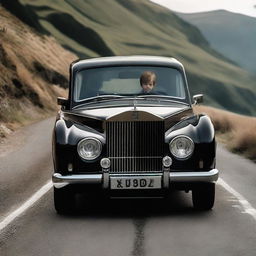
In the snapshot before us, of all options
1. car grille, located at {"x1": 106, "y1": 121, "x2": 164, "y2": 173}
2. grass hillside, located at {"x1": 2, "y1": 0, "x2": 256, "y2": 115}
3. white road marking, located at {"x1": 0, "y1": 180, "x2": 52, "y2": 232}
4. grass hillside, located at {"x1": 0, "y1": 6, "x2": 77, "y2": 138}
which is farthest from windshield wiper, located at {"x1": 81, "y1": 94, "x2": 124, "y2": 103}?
grass hillside, located at {"x1": 2, "y1": 0, "x2": 256, "y2": 115}

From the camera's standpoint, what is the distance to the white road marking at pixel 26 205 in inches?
330

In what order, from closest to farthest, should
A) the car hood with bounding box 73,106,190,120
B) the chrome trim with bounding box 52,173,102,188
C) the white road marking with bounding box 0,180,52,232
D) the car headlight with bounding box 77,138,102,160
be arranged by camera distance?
the white road marking with bounding box 0,180,52,232, the chrome trim with bounding box 52,173,102,188, the car headlight with bounding box 77,138,102,160, the car hood with bounding box 73,106,190,120

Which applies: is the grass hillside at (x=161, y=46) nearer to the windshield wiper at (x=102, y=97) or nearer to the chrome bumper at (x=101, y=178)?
the windshield wiper at (x=102, y=97)

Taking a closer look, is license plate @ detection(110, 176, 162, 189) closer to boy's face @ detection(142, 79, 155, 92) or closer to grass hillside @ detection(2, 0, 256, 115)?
boy's face @ detection(142, 79, 155, 92)

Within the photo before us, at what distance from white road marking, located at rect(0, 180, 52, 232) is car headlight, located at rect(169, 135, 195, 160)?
2114 mm

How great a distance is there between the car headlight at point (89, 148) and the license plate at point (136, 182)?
0.38 meters

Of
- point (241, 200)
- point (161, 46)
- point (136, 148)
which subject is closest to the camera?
point (136, 148)

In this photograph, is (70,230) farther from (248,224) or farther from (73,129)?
(248,224)

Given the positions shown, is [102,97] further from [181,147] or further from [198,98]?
[181,147]

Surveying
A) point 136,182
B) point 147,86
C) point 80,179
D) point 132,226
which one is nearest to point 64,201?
point 80,179

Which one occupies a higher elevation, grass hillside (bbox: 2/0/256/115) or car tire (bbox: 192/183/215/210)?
car tire (bbox: 192/183/215/210)

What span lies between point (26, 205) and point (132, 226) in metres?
2.04

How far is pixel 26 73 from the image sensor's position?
39.3m

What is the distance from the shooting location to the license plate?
848 centimetres
